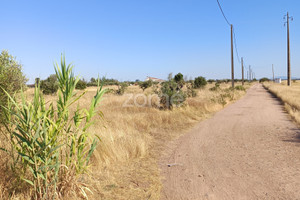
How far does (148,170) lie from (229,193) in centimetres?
170

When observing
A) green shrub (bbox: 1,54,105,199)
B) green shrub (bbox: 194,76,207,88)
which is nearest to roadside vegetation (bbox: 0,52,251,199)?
green shrub (bbox: 1,54,105,199)

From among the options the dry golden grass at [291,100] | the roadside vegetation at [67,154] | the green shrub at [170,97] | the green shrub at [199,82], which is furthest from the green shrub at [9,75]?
the green shrub at [199,82]

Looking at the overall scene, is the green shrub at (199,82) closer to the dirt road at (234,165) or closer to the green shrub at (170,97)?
the green shrub at (170,97)

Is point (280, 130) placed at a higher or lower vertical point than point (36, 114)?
lower

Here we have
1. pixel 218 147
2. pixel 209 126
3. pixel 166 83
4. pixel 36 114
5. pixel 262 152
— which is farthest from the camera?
pixel 166 83

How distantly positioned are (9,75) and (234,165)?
5.32 meters

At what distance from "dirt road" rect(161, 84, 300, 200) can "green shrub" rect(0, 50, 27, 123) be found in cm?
377

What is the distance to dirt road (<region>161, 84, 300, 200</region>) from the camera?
3.48m

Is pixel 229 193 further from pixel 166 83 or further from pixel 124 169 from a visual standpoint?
pixel 166 83

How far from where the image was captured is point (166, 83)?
43.1 ft

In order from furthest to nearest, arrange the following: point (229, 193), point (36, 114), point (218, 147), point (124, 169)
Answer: point (218, 147), point (124, 169), point (229, 193), point (36, 114)

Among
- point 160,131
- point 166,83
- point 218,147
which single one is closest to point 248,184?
point 218,147

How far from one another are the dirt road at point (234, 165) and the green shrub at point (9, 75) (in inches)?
149

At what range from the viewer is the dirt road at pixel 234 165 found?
348 cm
